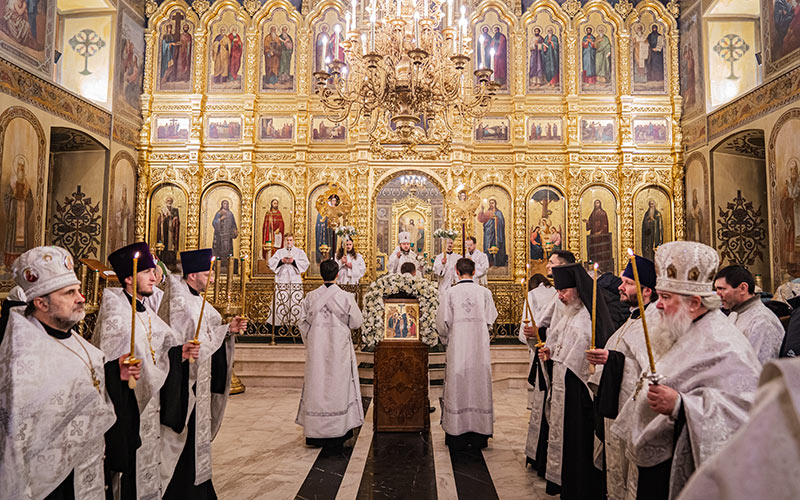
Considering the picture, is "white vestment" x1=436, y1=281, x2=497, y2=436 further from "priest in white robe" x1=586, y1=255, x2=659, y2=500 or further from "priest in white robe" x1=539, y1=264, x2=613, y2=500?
"priest in white robe" x1=586, y1=255, x2=659, y2=500

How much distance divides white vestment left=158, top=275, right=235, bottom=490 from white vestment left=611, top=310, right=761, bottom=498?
2.81 m

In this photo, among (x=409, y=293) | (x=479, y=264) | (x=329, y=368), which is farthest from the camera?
(x=479, y=264)

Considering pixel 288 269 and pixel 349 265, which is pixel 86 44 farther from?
pixel 349 265

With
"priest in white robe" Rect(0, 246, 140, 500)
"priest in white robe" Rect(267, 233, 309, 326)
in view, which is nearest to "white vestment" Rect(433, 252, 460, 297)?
"priest in white robe" Rect(267, 233, 309, 326)

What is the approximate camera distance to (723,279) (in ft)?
12.9

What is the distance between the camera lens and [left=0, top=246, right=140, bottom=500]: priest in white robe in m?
2.06

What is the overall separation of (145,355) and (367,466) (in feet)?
8.82

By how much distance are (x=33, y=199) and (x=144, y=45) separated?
6.03 metres

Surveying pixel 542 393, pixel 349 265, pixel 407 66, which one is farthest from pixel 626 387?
pixel 349 265

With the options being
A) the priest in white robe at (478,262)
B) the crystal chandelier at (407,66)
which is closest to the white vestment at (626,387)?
the crystal chandelier at (407,66)

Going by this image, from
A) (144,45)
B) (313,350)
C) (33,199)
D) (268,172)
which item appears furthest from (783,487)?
(144,45)

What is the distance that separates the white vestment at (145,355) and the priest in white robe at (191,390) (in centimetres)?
20

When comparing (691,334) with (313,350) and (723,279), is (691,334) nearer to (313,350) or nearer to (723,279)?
(723,279)

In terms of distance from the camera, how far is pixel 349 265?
1119 cm
